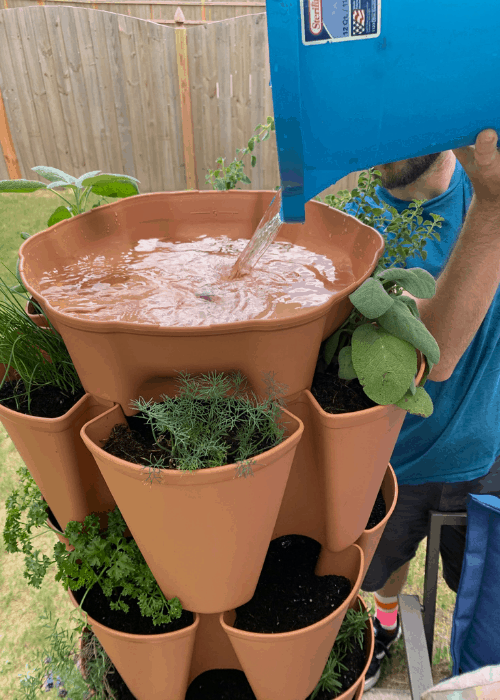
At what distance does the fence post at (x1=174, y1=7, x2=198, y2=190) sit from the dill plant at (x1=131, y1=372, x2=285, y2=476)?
140 inches

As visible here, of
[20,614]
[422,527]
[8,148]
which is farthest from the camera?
[8,148]

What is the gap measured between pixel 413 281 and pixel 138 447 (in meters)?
0.43

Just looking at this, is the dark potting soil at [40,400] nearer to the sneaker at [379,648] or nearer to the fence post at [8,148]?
the sneaker at [379,648]

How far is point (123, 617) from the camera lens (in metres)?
0.74

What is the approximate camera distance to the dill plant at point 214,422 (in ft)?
1.83

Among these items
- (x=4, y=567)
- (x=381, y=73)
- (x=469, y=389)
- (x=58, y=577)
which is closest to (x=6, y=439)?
(x=4, y=567)

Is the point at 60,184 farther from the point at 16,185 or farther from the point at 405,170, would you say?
the point at 405,170

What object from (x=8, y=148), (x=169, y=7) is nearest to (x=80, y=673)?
(x=8, y=148)

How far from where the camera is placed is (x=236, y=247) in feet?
3.12

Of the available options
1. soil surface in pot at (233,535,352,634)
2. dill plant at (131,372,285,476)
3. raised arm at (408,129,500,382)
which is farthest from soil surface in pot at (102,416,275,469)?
raised arm at (408,129,500,382)

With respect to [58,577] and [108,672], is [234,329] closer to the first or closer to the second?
[58,577]

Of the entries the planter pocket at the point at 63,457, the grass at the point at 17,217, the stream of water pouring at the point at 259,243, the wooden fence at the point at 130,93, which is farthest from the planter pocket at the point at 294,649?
the wooden fence at the point at 130,93

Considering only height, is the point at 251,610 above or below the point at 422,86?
below

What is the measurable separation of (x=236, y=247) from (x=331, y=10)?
0.51m
